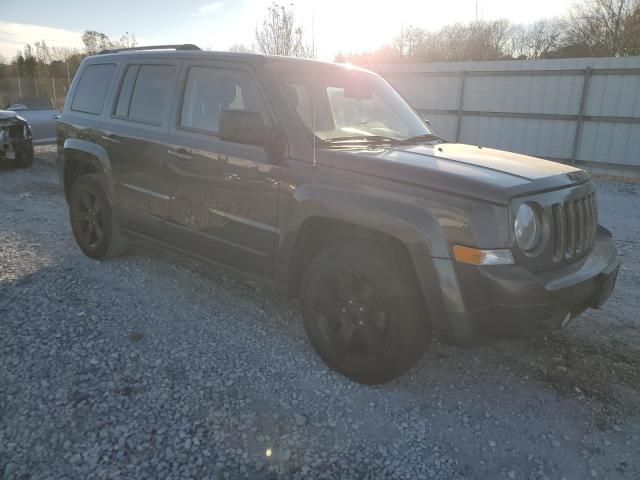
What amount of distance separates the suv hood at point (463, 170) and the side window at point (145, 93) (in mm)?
→ 1810

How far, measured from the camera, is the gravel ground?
2.32 meters

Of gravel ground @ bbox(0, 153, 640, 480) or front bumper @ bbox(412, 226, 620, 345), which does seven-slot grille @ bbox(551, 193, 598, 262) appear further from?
gravel ground @ bbox(0, 153, 640, 480)

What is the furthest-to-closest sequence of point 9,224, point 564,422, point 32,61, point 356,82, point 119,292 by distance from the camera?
point 32,61, point 9,224, point 119,292, point 356,82, point 564,422

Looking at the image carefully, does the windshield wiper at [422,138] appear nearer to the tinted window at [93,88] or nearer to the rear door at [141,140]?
the rear door at [141,140]

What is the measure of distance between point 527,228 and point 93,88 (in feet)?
13.9

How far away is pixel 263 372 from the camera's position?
3.07m

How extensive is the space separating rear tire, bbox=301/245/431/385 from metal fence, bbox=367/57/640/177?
1071 cm

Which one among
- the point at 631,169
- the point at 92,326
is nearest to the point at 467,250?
the point at 92,326

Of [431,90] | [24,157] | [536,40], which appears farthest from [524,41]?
[24,157]

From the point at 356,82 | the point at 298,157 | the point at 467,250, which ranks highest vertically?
the point at 356,82

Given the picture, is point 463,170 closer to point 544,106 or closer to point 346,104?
point 346,104

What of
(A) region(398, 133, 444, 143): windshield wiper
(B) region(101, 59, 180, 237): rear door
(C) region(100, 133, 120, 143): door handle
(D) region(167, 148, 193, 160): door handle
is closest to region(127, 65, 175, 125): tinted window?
(B) region(101, 59, 180, 237): rear door

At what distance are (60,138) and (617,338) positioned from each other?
539 centimetres

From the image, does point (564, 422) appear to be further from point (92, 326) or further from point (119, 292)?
point (119, 292)
